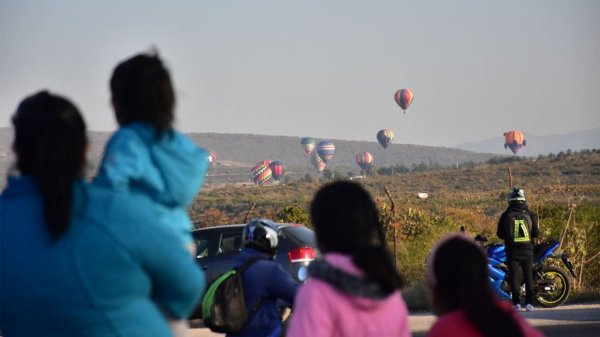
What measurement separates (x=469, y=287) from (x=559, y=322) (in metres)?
10.3

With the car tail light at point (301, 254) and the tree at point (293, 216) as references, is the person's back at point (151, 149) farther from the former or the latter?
the tree at point (293, 216)

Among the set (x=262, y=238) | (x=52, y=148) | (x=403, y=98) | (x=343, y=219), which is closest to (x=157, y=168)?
(x=52, y=148)

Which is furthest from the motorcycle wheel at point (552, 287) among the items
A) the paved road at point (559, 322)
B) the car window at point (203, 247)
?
the car window at point (203, 247)

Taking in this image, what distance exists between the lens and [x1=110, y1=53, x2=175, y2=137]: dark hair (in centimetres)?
383

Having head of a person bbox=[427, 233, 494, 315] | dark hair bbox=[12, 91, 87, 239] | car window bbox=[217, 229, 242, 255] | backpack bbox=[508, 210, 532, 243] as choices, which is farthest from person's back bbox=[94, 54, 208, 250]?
car window bbox=[217, 229, 242, 255]

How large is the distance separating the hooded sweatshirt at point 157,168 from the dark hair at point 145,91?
7 cm

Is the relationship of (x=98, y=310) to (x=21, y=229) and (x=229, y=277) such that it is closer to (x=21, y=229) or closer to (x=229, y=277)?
(x=21, y=229)

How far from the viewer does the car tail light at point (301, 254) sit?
49.9 feet

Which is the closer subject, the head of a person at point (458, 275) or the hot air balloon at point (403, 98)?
the head of a person at point (458, 275)

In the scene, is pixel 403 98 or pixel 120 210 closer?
pixel 120 210

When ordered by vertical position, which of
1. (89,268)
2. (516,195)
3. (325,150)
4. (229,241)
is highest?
(89,268)

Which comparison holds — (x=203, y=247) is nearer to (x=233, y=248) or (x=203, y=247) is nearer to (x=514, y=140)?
(x=233, y=248)

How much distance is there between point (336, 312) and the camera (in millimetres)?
3945

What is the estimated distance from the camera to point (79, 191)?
341cm
